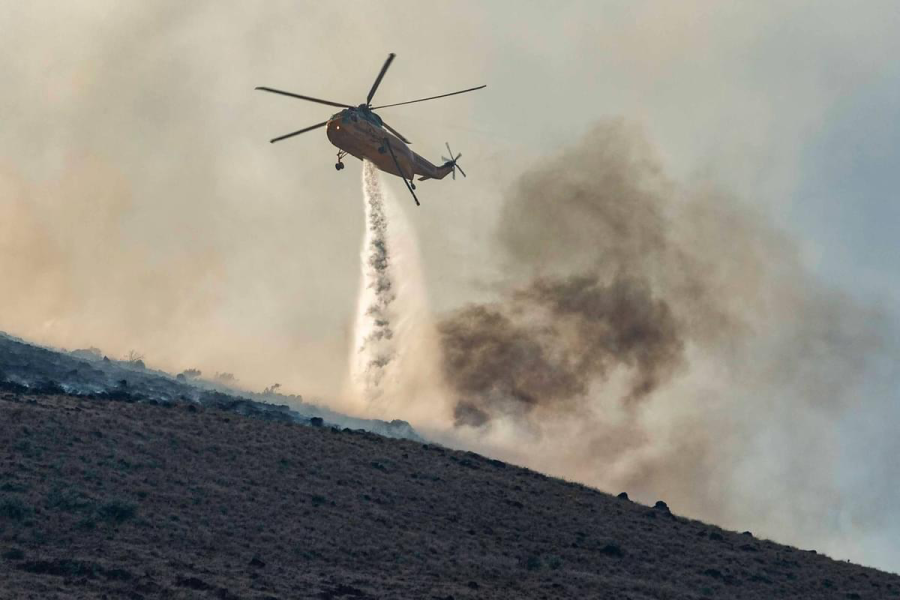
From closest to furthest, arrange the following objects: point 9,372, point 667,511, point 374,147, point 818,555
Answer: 1. point 818,555
2. point 667,511
3. point 9,372
4. point 374,147

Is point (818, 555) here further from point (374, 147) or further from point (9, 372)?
point (9, 372)

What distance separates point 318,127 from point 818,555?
42768 mm

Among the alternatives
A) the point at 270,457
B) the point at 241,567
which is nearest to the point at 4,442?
the point at 270,457

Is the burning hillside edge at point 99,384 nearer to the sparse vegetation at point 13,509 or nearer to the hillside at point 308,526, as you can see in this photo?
the hillside at point 308,526

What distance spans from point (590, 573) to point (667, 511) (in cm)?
1675

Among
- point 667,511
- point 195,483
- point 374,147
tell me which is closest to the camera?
point 195,483

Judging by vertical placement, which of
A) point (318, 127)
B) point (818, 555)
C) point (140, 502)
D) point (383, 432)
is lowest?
point (140, 502)

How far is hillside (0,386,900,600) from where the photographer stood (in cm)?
4594

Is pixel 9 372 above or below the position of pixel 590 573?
above

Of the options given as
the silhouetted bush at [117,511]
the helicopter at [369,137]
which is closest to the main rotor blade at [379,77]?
the helicopter at [369,137]

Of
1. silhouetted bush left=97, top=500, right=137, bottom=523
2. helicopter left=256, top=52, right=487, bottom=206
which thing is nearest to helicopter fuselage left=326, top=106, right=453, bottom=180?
helicopter left=256, top=52, right=487, bottom=206

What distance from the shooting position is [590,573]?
53594 mm

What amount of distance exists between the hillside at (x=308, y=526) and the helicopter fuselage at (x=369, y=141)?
66.2 feet

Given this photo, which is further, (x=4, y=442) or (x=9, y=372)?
(x=9, y=372)
